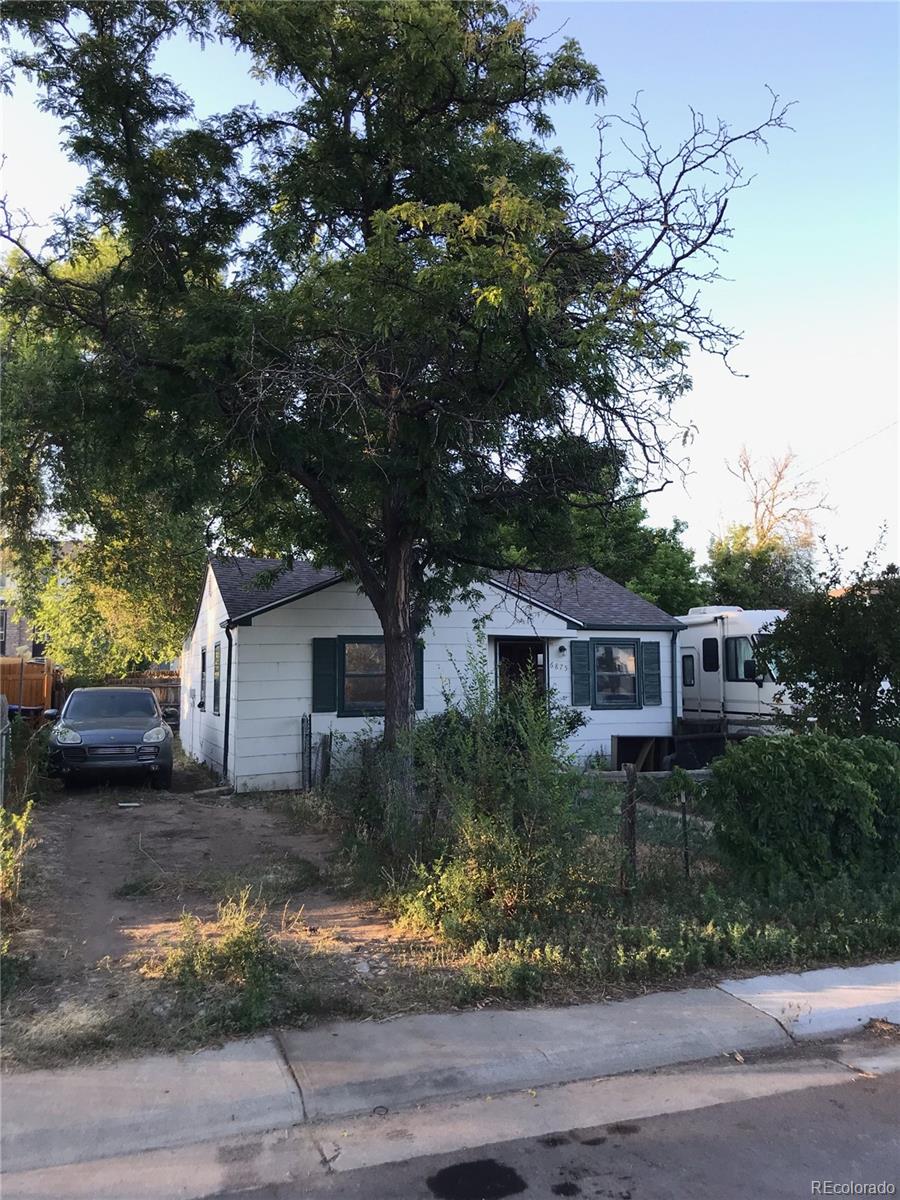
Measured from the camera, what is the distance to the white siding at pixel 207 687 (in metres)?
14.5

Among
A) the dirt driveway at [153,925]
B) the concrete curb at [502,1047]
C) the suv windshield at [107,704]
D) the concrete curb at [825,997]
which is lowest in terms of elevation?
the concrete curb at [825,997]

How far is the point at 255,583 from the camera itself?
12.0 m

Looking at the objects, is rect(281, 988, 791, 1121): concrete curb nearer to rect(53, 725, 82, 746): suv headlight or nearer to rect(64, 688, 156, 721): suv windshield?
rect(53, 725, 82, 746): suv headlight

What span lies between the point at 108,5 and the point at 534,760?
7666mm

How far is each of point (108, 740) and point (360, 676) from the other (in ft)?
13.0

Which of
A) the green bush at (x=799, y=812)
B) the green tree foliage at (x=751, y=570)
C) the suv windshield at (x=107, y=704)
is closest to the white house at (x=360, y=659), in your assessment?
the suv windshield at (x=107, y=704)

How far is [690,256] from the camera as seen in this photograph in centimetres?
655

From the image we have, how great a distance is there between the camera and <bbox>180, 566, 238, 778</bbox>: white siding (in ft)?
47.6

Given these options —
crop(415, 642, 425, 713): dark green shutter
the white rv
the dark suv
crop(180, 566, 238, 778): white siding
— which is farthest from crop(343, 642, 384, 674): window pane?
the white rv

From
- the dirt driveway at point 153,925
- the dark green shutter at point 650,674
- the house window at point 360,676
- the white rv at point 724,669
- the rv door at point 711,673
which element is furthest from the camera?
the rv door at point 711,673

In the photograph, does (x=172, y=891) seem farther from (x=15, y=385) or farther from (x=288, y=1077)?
(x=15, y=385)

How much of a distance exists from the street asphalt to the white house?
6.77 meters

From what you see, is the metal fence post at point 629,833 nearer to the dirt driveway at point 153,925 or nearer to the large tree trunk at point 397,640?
the dirt driveway at point 153,925

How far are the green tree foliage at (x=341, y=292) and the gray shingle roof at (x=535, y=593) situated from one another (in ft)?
15.9
